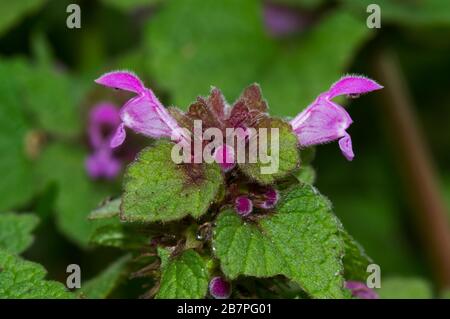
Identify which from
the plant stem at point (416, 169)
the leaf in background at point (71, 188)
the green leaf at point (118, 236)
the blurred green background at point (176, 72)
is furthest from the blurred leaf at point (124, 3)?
the green leaf at point (118, 236)

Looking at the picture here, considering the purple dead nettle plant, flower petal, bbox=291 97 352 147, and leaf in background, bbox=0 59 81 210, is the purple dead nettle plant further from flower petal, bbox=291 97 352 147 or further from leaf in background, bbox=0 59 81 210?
leaf in background, bbox=0 59 81 210

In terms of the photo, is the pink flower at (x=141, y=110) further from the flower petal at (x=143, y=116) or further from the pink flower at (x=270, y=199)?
the pink flower at (x=270, y=199)

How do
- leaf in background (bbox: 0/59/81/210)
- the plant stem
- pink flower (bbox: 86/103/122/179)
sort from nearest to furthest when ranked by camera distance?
pink flower (bbox: 86/103/122/179) → leaf in background (bbox: 0/59/81/210) → the plant stem

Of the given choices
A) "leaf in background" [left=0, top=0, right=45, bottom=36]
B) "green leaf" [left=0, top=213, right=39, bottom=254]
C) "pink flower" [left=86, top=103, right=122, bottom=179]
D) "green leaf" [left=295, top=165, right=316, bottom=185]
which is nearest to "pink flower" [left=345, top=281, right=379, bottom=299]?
"green leaf" [left=295, top=165, right=316, bottom=185]

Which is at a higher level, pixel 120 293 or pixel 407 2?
pixel 407 2

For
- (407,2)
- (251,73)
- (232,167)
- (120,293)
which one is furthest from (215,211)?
(407,2)

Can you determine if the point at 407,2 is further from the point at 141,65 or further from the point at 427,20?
the point at 141,65

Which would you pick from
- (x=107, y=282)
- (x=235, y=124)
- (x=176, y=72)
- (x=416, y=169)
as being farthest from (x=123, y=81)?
(x=416, y=169)
